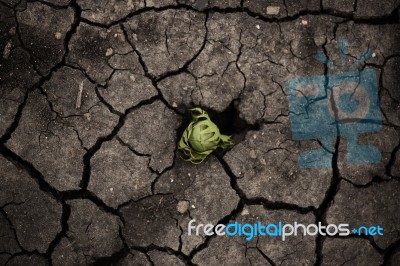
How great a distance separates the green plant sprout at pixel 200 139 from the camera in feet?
10.3

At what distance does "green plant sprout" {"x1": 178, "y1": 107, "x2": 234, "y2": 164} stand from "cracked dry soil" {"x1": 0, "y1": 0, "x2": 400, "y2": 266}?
0.09 m

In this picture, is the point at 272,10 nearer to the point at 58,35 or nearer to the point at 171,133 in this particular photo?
the point at 171,133

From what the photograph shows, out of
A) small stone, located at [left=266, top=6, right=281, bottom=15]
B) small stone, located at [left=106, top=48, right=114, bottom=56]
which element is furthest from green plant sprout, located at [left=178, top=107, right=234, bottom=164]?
small stone, located at [left=266, top=6, right=281, bottom=15]

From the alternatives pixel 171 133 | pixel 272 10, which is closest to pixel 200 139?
pixel 171 133

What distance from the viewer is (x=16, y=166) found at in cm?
333

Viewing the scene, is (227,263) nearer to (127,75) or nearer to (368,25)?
(127,75)

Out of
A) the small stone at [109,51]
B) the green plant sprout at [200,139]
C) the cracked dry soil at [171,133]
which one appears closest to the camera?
the green plant sprout at [200,139]

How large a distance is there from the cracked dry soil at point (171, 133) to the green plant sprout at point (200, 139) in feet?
0.28

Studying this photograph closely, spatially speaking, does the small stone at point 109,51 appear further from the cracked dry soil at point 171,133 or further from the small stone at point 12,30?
the small stone at point 12,30

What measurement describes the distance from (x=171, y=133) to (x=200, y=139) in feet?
1.01

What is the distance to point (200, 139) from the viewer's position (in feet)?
10.3

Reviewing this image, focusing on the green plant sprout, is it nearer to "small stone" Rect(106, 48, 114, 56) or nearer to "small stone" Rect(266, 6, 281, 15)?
"small stone" Rect(106, 48, 114, 56)

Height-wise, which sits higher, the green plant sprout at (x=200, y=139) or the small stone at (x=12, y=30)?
the small stone at (x=12, y=30)

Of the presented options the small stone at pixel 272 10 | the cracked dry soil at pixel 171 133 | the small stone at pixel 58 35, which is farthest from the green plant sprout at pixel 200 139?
the small stone at pixel 58 35
